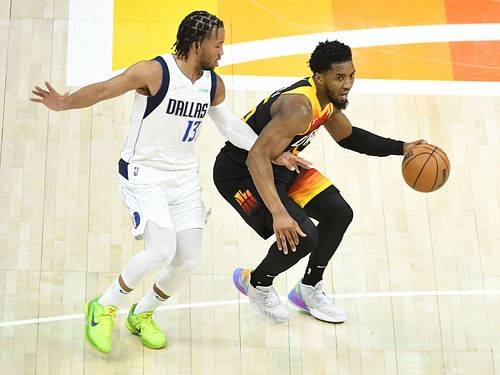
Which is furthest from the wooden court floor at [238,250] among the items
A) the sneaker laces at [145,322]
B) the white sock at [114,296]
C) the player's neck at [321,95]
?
the player's neck at [321,95]

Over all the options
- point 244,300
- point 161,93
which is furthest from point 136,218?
point 244,300

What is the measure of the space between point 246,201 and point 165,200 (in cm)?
48

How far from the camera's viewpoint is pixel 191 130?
480 centimetres

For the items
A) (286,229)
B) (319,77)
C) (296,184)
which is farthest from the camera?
(296,184)

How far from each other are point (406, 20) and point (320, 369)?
3.29m

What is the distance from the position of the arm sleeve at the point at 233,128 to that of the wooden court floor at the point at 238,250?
113 centimetres

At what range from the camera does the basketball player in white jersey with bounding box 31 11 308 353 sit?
183 inches

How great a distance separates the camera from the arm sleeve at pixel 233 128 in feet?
16.2

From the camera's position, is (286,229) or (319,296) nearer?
(286,229)

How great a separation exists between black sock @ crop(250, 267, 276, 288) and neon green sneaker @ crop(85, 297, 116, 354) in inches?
32.4

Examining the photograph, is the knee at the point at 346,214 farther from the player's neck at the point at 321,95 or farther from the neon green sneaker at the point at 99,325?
the neon green sneaker at the point at 99,325

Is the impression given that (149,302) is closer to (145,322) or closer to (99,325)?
(145,322)

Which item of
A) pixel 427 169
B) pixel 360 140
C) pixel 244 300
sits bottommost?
pixel 244 300

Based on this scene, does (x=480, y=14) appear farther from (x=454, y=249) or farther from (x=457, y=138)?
(x=454, y=249)
